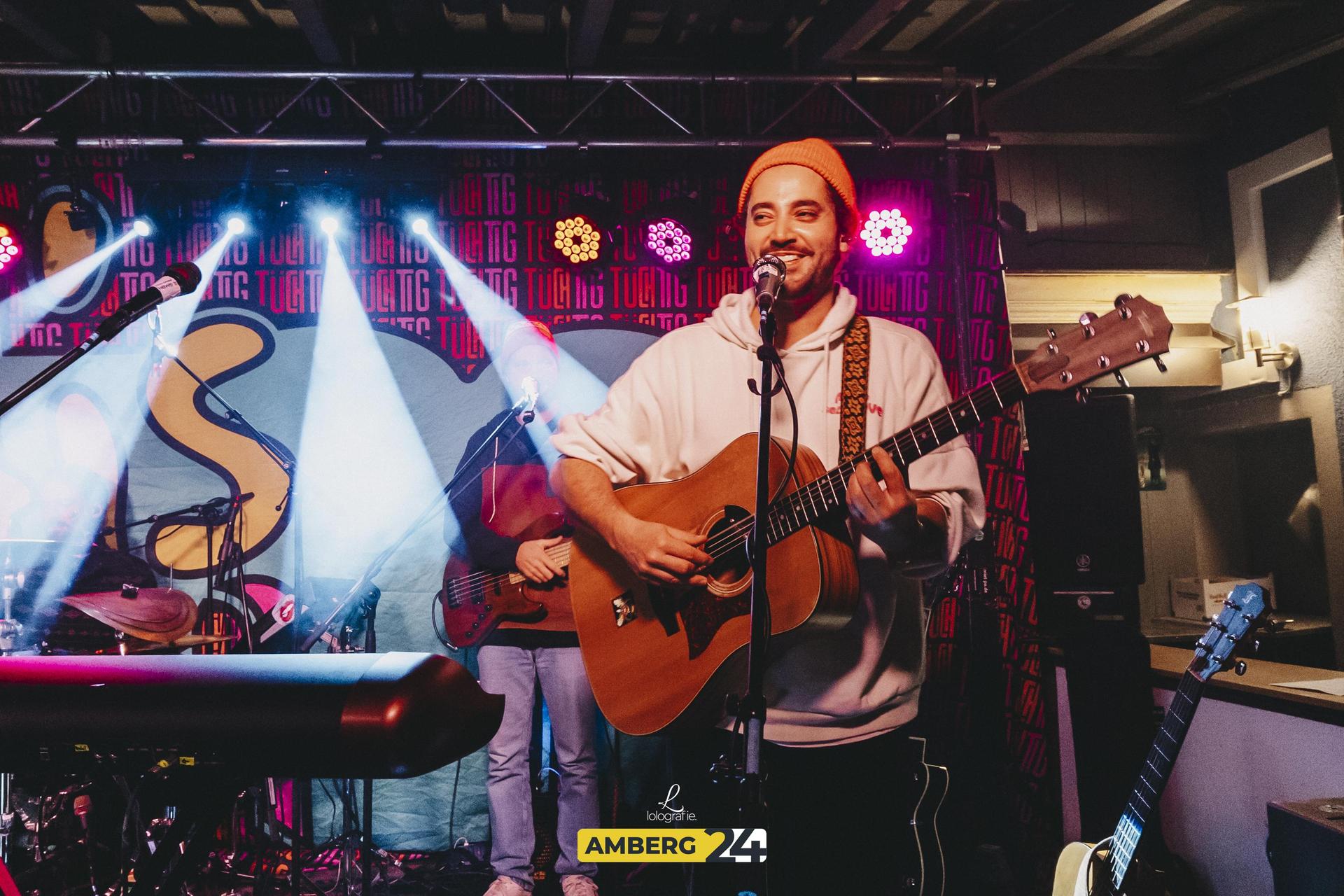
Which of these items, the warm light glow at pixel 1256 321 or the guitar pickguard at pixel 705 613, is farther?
the warm light glow at pixel 1256 321

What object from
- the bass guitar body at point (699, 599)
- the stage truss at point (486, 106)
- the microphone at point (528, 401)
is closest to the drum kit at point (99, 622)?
the microphone at point (528, 401)

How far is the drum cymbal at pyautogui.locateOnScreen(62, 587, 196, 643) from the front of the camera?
11.3 ft

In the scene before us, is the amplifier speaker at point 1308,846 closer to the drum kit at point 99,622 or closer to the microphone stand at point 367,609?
the microphone stand at point 367,609

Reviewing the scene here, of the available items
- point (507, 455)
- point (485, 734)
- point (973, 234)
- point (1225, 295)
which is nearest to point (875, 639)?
point (485, 734)

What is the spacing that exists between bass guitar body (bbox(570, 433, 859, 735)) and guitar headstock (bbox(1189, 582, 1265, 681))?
1.50 metres

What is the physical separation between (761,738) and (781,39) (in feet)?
17.0

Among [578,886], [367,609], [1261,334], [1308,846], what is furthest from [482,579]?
[1261,334]

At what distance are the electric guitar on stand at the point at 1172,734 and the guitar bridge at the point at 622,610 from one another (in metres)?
1.75

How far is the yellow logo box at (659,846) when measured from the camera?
1221 millimetres

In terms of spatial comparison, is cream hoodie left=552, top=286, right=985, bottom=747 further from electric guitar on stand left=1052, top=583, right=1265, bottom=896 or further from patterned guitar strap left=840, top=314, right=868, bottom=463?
electric guitar on stand left=1052, top=583, right=1265, bottom=896

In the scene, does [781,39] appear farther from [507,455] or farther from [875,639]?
[875,639]

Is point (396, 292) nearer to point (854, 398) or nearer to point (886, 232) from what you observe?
point (886, 232)

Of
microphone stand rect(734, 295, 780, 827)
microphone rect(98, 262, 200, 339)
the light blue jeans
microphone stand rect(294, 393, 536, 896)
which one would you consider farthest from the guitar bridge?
the light blue jeans

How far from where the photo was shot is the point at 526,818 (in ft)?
12.6
